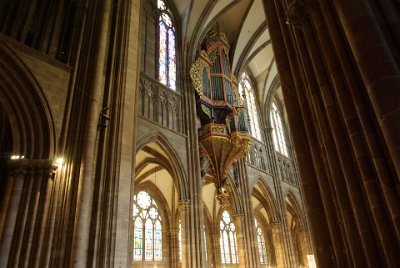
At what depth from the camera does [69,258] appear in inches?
254

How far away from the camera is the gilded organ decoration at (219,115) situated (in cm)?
1243

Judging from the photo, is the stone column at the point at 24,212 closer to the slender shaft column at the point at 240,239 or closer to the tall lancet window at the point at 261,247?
the slender shaft column at the point at 240,239

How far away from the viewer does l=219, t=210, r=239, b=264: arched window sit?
17553 mm

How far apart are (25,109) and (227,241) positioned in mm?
13528

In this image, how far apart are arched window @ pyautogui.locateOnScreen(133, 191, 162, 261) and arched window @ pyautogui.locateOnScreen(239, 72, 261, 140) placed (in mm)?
6840

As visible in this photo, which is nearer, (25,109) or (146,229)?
Result: (25,109)

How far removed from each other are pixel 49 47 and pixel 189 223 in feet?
22.1

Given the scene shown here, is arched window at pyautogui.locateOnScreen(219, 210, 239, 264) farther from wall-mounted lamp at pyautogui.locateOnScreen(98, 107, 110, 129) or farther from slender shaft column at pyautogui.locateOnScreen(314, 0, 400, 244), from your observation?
slender shaft column at pyautogui.locateOnScreen(314, 0, 400, 244)

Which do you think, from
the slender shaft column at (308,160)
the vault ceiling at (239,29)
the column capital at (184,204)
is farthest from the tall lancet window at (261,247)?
the slender shaft column at (308,160)

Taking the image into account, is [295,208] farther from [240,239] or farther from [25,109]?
[25,109]

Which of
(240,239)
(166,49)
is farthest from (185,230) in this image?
(166,49)

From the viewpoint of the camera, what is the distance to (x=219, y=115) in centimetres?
1324

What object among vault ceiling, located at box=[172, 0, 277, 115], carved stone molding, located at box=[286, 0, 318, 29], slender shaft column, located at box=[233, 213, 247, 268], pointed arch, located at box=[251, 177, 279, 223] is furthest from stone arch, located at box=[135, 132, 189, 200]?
carved stone molding, located at box=[286, 0, 318, 29]

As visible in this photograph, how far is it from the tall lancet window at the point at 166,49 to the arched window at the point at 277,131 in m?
8.73
